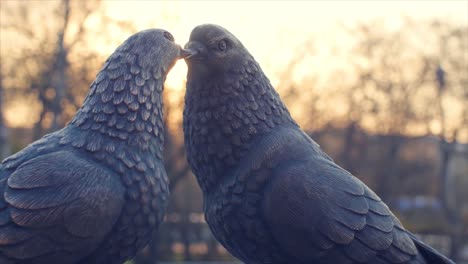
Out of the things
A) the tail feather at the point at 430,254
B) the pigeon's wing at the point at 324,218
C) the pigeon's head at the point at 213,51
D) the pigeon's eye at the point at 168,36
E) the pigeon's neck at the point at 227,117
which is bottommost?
the tail feather at the point at 430,254

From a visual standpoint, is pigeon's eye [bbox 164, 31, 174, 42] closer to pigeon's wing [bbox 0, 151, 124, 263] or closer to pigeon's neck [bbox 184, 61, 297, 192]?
pigeon's neck [bbox 184, 61, 297, 192]

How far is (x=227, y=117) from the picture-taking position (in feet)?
10.8

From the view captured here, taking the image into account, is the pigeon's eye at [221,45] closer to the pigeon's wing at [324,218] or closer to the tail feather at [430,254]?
the pigeon's wing at [324,218]

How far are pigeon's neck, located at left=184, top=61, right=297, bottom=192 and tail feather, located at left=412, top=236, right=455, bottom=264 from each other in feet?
3.04

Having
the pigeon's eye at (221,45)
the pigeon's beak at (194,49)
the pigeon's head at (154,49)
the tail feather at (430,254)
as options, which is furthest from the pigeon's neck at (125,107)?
the tail feather at (430,254)

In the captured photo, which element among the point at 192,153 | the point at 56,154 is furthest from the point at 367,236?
the point at 56,154

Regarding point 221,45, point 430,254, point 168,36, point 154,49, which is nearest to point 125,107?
point 154,49

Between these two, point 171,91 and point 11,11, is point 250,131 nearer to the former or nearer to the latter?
point 171,91

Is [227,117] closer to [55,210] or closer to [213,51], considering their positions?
[213,51]

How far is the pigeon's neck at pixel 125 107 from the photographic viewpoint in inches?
124

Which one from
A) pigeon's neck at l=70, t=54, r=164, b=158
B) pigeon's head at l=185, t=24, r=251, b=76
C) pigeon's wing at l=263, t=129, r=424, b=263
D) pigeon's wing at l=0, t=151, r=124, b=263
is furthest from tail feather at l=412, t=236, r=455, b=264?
pigeon's wing at l=0, t=151, r=124, b=263

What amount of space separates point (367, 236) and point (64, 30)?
1049cm

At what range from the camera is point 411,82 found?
18.9 metres

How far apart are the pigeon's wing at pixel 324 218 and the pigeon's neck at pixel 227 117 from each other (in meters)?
0.21
